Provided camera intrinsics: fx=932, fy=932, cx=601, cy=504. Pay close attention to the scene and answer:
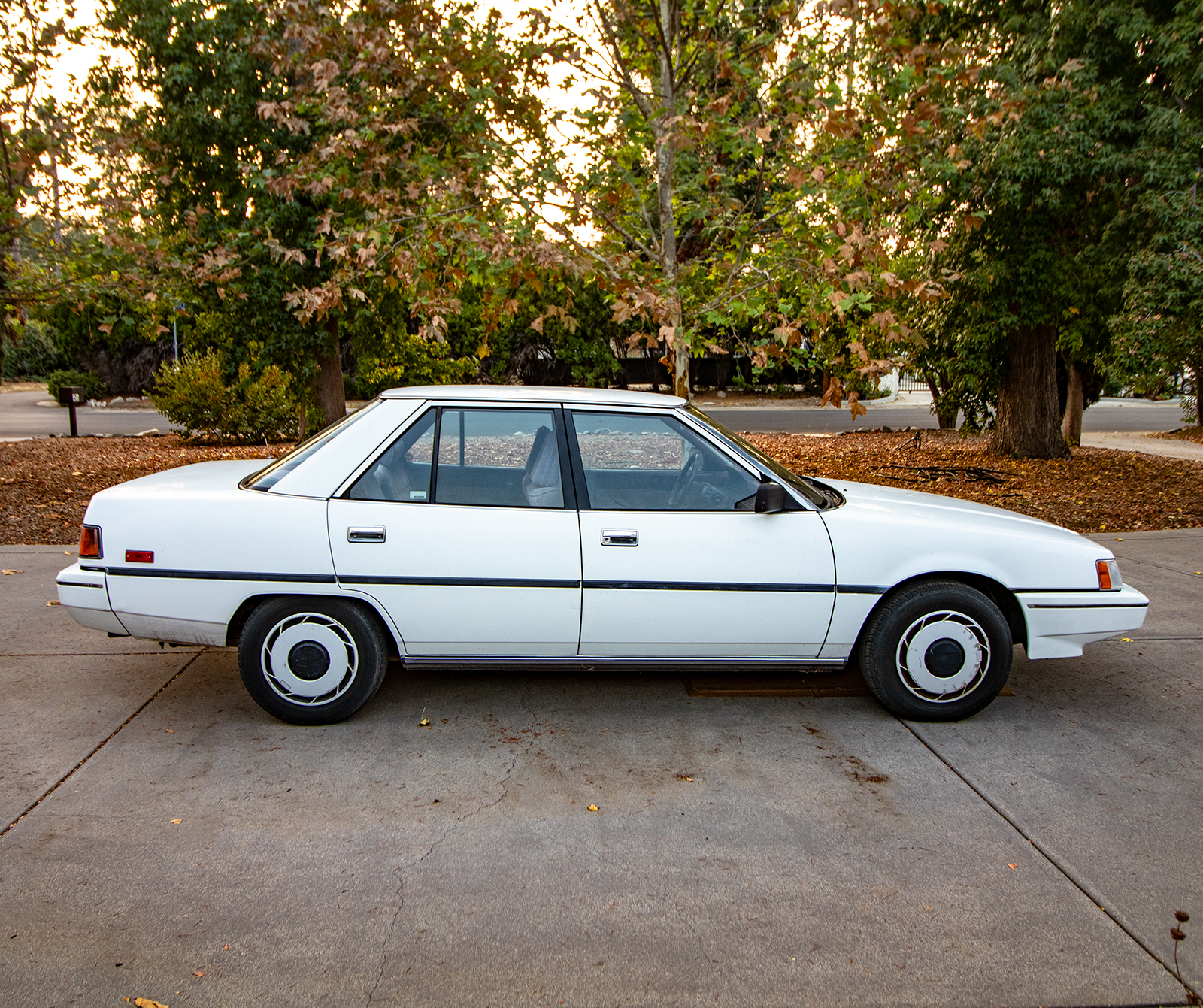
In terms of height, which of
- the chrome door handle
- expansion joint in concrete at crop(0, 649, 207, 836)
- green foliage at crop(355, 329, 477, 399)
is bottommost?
expansion joint in concrete at crop(0, 649, 207, 836)

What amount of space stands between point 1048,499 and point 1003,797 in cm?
778

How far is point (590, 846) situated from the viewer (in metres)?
3.21

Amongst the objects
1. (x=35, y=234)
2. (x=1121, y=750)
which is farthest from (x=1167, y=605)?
(x=35, y=234)

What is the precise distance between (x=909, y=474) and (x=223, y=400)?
11.5 meters

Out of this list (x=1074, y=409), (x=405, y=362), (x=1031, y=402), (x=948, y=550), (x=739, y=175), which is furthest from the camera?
(x=405, y=362)

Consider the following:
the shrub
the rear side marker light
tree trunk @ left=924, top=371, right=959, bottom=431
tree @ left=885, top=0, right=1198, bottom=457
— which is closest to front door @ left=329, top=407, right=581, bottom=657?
the rear side marker light

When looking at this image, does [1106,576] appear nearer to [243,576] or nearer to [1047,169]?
[243,576]

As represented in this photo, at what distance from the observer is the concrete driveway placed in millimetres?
2564

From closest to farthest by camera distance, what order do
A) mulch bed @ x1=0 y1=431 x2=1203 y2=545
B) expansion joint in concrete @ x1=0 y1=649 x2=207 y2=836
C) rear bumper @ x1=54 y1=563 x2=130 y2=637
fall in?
expansion joint in concrete @ x1=0 y1=649 x2=207 y2=836 < rear bumper @ x1=54 y1=563 x2=130 y2=637 < mulch bed @ x1=0 y1=431 x2=1203 y2=545

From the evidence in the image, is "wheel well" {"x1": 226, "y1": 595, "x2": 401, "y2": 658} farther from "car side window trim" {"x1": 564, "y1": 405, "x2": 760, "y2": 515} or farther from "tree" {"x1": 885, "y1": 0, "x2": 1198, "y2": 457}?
"tree" {"x1": 885, "y1": 0, "x2": 1198, "y2": 457}

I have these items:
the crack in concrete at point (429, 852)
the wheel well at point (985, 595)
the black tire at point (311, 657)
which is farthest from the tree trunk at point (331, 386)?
the wheel well at point (985, 595)

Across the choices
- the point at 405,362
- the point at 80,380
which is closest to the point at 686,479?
the point at 405,362

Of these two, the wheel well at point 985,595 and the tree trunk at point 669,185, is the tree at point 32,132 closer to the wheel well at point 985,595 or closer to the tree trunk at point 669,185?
the tree trunk at point 669,185

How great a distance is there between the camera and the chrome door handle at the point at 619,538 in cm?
405
